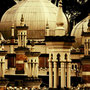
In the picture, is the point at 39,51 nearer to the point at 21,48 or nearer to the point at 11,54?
the point at 11,54

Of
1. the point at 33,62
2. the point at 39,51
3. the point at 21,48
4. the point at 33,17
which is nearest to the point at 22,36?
the point at 21,48

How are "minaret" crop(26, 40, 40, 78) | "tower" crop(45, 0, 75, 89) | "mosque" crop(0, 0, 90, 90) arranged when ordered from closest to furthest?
"tower" crop(45, 0, 75, 89), "mosque" crop(0, 0, 90, 90), "minaret" crop(26, 40, 40, 78)

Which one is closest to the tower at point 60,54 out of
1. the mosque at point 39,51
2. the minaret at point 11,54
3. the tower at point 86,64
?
the mosque at point 39,51

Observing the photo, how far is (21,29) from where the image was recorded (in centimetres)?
5503

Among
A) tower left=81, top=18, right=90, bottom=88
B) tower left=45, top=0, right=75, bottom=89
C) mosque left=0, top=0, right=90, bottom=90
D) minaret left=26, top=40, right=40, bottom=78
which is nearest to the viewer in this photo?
tower left=45, top=0, right=75, bottom=89

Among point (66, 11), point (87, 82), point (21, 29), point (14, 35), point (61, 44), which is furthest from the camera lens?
point (66, 11)

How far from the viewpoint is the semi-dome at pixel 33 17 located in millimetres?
61406

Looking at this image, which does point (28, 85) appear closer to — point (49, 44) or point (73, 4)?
point (49, 44)

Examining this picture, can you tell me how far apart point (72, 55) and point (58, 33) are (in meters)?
23.4

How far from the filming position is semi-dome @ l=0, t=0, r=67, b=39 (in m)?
61.4

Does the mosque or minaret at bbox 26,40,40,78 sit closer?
the mosque

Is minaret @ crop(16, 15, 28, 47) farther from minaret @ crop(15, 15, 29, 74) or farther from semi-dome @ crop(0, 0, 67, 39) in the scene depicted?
semi-dome @ crop(0, 0, 67, 39)

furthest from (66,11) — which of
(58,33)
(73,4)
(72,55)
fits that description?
(58,33)

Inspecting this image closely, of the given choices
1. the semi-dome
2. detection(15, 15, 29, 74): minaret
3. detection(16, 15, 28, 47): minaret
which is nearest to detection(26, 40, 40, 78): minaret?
detection(15, 15, 29, 74): minaret
